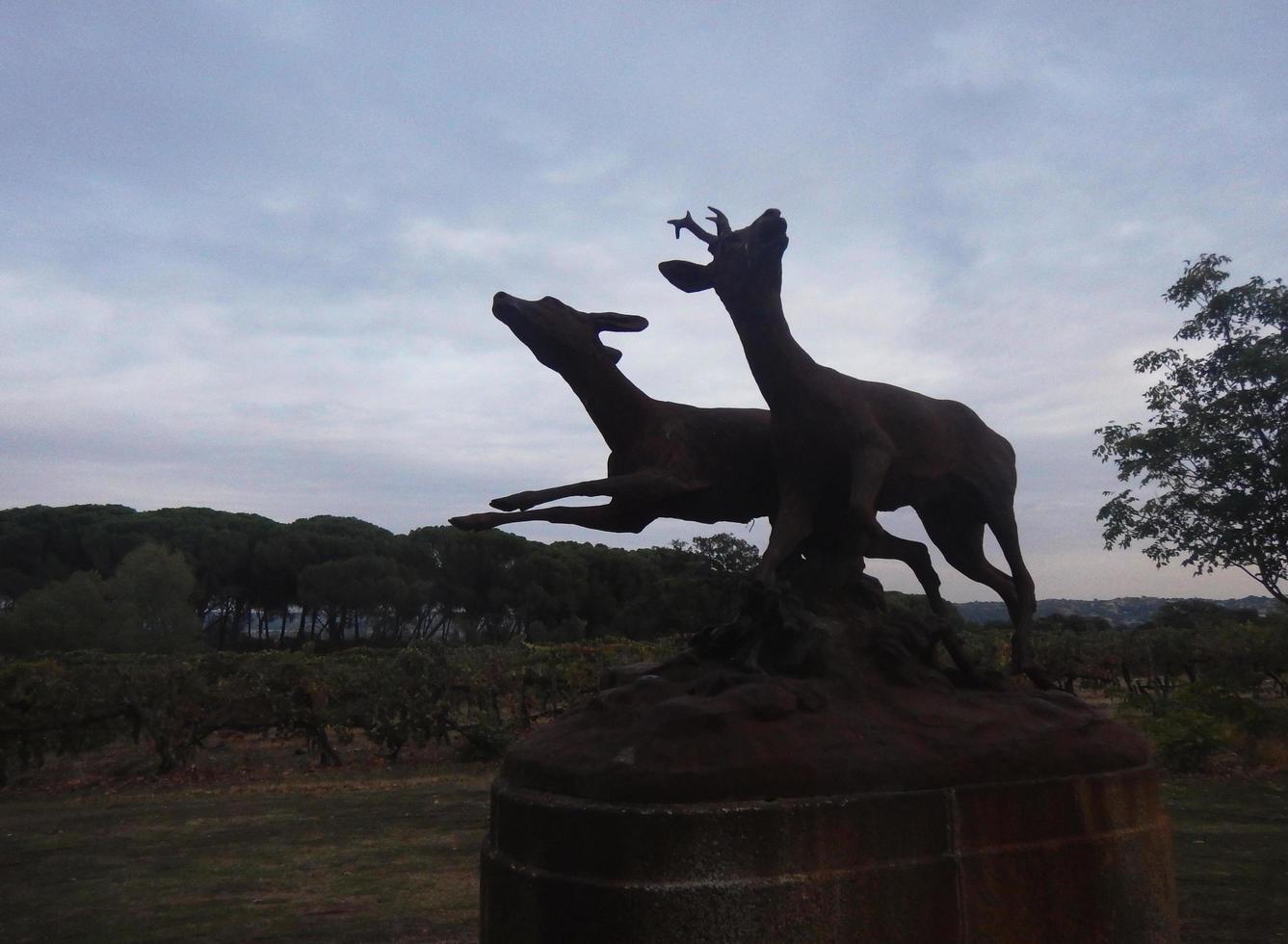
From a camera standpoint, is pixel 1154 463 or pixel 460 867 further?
pixel 1154 463

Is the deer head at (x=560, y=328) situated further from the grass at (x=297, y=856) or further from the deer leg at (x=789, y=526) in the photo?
the grass at (x=297, y=856)

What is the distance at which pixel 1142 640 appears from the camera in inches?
747

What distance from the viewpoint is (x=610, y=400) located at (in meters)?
4.31

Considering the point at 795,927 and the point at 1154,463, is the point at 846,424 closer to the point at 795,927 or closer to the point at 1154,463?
the point at 795,927

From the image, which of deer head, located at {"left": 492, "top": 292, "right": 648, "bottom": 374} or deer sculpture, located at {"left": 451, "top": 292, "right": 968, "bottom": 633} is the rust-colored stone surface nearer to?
deer sculpture, located at {"left": 451, "top": 292, "right": 968, "bottom": 633}

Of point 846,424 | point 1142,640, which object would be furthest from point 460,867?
point 1142,640

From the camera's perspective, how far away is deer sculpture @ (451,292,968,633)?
161 inches

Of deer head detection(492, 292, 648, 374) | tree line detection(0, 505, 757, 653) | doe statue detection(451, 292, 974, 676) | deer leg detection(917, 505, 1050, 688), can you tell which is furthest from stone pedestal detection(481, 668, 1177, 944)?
tree line detection(0, 505, 757, 653)

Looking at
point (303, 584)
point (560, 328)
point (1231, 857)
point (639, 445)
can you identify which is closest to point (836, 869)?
point (639, 445)

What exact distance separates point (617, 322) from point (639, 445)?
569 millimetres

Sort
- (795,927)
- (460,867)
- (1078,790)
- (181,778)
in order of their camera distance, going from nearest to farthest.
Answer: (795,927) < (1078,790) < (460,867) < (181,778)

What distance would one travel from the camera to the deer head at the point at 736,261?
3.97 meters

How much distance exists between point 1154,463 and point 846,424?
32.6 ft

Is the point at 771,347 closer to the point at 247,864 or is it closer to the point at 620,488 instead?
the point at 620,488
